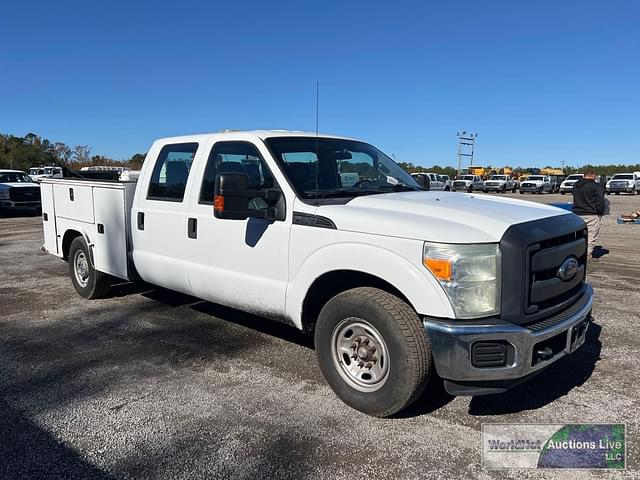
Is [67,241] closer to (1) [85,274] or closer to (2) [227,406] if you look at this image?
(1) [85,274]

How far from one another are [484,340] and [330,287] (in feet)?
4.23

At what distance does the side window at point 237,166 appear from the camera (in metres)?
4.19

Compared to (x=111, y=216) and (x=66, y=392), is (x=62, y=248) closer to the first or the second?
(x=111, y=216)

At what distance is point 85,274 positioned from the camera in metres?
6.61

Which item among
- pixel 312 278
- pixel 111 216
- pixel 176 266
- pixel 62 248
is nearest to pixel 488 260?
pixel 312 278

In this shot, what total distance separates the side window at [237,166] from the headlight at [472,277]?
1.66m

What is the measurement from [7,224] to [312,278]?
16.5 meters

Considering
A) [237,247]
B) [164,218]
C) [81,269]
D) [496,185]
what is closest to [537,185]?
[496,185]

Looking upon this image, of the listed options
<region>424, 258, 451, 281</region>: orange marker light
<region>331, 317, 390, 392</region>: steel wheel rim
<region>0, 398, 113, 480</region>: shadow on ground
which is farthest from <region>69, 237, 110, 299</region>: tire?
<region>424, 258, 451, 281</region>: orange marker light

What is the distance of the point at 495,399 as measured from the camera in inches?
151

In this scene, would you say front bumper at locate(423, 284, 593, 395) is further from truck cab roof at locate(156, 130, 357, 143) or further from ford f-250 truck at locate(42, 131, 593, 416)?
truck cab roof at locate(156, 130, 357, 143)

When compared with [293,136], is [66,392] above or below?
below

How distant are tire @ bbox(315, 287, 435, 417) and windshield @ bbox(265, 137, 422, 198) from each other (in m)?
1.01

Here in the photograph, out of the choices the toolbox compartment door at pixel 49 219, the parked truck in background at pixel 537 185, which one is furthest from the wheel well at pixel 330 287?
the parked truck in background at pixel 537 185
